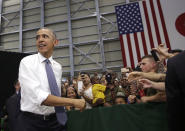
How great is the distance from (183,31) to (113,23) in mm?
3527

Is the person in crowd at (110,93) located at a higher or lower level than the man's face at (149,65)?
lower

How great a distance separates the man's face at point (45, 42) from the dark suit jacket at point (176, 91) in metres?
1.21

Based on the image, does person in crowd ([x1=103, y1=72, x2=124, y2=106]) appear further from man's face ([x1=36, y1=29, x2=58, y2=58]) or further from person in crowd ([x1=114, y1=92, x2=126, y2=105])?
man's face ([x1=36, y1=29, x2=58, y2=58])

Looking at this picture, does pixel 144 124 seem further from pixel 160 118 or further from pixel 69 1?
pixel 69 1

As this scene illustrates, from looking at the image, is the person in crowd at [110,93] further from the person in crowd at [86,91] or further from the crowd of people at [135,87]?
the person in crowd at [86,91]

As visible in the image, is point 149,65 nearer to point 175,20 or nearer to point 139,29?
point 139,29

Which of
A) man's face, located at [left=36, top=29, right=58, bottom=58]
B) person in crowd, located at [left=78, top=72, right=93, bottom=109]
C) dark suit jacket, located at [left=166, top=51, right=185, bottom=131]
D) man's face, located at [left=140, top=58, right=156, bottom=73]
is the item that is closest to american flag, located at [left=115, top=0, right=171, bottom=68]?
person in crowd, located at [left=78, top=72, right=93, bottom=109]

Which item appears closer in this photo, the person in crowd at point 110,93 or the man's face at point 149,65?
the man's face at point 149,65

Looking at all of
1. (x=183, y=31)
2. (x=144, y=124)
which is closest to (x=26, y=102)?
(x=144, y=124)

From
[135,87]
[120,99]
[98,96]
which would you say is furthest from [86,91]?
[135,87]

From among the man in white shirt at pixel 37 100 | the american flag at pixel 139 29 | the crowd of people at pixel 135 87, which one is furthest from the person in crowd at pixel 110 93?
the american flag at pixel 139 29

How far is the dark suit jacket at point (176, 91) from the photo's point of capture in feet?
3.33

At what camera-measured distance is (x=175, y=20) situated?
21.5 ft

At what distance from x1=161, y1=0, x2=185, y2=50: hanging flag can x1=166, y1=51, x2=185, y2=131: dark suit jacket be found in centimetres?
601
